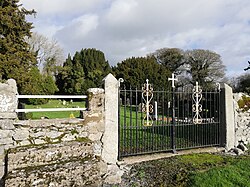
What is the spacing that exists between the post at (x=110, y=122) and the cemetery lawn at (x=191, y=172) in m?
0.54

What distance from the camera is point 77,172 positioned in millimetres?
4445

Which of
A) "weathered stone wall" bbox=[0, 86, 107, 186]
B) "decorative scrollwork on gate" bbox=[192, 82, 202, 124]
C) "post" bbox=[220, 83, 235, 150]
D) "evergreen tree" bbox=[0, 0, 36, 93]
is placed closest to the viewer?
"weathered stone wall" bbox=[0, 86, 107, 186]

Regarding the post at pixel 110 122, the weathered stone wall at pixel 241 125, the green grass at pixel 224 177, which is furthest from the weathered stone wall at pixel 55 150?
the weathered stone wall at pixel 241 125

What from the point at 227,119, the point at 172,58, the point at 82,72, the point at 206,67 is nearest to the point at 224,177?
the point at 227,119

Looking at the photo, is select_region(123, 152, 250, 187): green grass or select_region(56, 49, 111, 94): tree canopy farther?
select_region(56, 49, 111, 94): tree canopy

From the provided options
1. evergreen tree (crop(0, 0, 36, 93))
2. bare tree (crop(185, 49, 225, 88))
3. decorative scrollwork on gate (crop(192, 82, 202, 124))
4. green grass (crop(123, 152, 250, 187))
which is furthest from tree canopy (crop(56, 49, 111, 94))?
green grass (crop(123, 152, 250, 187))

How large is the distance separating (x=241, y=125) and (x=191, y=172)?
131 inches

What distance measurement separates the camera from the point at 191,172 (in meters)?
5.07

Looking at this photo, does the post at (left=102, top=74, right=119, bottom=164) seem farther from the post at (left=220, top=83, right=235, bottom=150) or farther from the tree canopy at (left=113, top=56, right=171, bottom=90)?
the tree canopy at (left=113, top=56, right=171, bottom=90)

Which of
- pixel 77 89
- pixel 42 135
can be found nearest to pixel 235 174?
pixel 42 135

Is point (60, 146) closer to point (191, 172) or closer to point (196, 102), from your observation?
point (191, 172)

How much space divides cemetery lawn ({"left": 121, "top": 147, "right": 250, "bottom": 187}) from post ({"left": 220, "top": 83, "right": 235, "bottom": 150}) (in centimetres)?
116

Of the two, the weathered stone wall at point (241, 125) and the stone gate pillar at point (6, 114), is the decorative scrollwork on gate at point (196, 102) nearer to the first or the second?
the weathered stone wall at point (241, 125)

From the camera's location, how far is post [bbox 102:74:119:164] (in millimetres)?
5259
